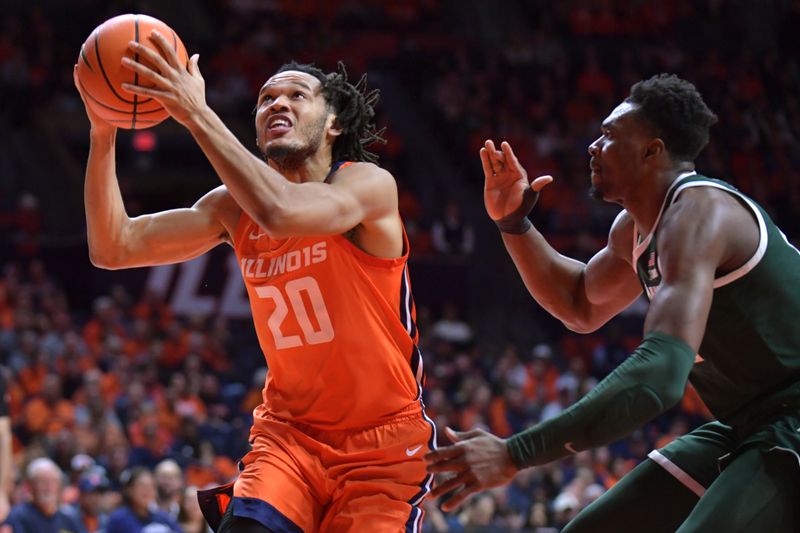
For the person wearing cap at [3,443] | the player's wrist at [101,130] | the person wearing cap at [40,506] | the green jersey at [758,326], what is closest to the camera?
the green jersey at [758,326]

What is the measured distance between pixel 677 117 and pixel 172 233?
1982mm

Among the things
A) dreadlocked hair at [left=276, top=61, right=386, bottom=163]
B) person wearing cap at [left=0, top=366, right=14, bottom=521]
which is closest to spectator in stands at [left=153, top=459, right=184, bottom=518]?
person wearing cap at [left=0, top=366, right=14, bottom=521]

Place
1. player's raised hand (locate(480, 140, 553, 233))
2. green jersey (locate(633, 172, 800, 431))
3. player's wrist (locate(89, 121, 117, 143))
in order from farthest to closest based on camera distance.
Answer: player's raised hand (locate(480, 140, 553, 233)) < player's wrist (locate(89, 121, 117, 143)) < green jersey (locate(633, 172, 800, 431))

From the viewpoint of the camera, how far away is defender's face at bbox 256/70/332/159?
432 centimetres

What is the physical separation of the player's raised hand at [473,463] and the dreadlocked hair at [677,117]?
1276 mm

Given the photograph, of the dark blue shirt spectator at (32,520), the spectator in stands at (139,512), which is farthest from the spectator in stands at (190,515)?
the dark blue shirt spectator at (32,520)

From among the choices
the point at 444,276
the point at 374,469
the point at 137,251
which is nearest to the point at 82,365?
the point at 444,276

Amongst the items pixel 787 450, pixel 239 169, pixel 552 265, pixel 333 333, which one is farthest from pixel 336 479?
pixel 787 450

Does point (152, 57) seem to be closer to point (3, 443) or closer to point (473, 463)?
point (473, 463)

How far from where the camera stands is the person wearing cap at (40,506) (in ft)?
25.0

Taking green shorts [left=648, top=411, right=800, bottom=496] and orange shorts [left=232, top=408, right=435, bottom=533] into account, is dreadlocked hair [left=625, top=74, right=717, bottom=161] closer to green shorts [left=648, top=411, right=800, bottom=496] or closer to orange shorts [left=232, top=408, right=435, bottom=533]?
green shorts [left=648, top=411, right=800, bottom=496]

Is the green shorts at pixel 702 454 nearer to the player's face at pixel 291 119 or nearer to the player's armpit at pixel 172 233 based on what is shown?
the player's face at pixel 291 119

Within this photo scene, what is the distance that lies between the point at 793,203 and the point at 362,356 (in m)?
12.6

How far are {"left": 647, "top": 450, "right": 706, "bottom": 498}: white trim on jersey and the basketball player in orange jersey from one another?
84 centimetres
